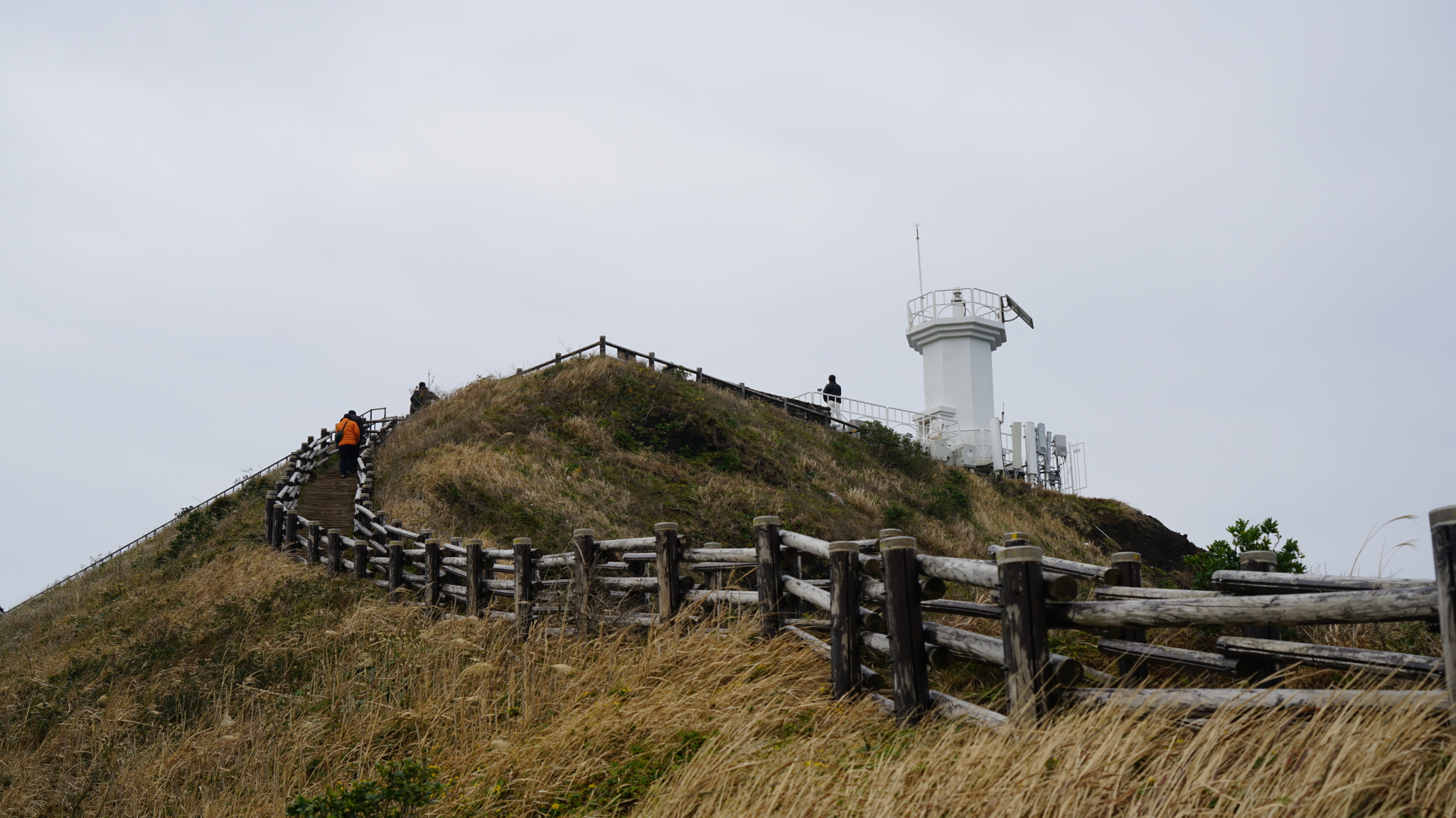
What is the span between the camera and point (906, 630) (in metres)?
5.67

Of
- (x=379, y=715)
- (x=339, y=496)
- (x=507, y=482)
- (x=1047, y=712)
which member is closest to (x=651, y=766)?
(x=1047, y=712)

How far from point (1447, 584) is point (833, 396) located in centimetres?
3031

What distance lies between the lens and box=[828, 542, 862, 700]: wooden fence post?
6270mm

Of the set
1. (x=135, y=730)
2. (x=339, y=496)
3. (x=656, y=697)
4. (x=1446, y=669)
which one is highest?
(x=339, y=496)

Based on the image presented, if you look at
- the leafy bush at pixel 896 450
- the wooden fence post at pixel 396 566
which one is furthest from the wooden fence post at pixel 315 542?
the leafy bush at pixel 896 450

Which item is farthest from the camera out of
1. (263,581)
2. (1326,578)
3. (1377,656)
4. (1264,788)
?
(263,581)

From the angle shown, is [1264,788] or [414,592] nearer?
[1264,788]

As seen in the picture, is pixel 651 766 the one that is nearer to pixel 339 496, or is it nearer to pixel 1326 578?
pixel 1326 578

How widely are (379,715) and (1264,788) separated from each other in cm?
621

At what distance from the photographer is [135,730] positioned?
9.64 meters

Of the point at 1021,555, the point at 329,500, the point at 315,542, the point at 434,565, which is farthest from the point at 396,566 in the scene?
the point at 1021,555

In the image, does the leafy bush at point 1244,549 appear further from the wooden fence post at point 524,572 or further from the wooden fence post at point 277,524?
the wooden fence post at point 277,524

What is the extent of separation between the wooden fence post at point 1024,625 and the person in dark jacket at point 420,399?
83.3 feet

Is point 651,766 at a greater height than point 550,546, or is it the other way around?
point 550,546
